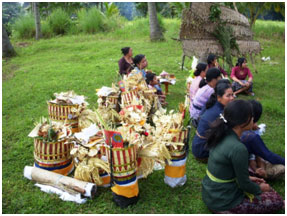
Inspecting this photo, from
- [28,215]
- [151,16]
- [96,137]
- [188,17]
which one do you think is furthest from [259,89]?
[151,16]

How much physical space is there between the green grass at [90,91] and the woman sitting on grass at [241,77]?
362 millimetres

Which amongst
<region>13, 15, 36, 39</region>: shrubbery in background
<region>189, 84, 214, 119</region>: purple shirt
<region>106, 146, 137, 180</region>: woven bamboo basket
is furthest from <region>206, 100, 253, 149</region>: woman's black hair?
<region>13, 15, 36, 39</region>: shrubbery in background

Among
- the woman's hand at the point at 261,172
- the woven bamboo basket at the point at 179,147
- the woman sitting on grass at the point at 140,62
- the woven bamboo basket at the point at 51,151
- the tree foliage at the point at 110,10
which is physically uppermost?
the tree foliage at the point at 110,10

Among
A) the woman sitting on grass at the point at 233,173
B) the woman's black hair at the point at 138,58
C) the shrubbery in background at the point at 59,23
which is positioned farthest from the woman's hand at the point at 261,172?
the shrubbery in background at the point at 59,23

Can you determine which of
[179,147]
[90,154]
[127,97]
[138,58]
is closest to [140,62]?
[138,58]

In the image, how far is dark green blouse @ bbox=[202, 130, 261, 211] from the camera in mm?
2521

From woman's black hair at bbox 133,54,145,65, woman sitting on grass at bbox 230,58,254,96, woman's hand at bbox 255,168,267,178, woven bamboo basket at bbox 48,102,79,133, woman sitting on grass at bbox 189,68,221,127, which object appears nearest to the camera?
woman's hand at bbox 255,168,267,178

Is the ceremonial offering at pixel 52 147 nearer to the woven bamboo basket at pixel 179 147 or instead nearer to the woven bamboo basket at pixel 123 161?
the woven bamboo basket at pixel 123 161

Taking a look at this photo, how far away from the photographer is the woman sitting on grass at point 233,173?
2.55 meters

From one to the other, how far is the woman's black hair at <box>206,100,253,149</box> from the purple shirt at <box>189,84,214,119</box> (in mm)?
1903

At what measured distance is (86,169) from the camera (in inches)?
124

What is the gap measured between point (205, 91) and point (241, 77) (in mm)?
3058

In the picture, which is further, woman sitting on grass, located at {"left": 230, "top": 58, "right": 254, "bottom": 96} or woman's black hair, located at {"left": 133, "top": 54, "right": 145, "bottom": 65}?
woman sitting on grass, located at {"left": 230, "top": 58, "right": 254, "bottom": 96}

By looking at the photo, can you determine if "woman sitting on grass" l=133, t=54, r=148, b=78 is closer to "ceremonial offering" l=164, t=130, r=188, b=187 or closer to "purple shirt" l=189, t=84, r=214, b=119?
"purple shirt" l=189, t=84, r=214, b=119
